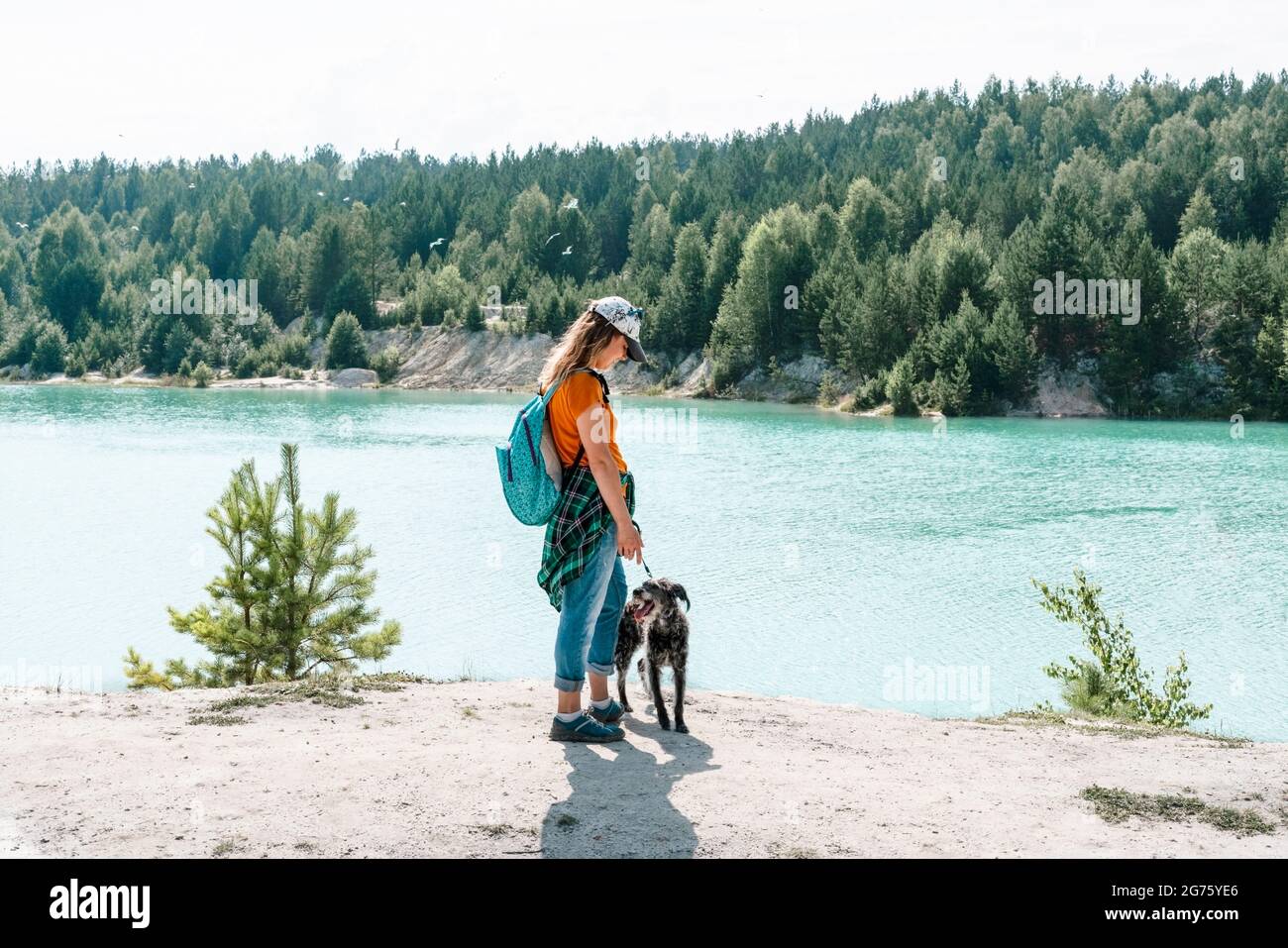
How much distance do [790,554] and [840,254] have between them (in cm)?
6814

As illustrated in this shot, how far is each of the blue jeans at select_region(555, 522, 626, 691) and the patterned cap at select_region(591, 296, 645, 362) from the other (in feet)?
3.96

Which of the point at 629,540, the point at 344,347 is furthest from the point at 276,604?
the point at 344,347

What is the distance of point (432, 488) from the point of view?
3728 centimetres

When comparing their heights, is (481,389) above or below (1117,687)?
above

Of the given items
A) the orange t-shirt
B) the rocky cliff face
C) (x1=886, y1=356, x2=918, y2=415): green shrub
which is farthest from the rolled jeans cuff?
the rocky cliff face

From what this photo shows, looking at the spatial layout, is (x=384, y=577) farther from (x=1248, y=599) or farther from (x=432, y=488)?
(x=1248, y=599)

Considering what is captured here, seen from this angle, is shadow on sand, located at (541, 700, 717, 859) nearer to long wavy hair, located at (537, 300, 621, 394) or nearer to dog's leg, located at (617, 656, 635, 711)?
dog's leg, located at (617, 656, 635, 711)

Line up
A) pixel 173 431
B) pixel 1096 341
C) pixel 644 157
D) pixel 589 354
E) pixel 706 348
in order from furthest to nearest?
pixel 644 157 < pixel 706 348 < pixel 1096 341 < pixel 173 431 < pixel 589 354

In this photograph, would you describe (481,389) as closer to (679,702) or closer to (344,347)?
(344,347)

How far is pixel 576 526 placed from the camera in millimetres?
7965

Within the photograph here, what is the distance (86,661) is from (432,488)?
19777mm

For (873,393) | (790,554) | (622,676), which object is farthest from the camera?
(873,393)

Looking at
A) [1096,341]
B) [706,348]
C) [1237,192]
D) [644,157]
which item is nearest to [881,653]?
[1096,341]

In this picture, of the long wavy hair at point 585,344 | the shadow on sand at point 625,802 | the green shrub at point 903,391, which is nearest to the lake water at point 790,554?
the shadow on sand at point 625,802
